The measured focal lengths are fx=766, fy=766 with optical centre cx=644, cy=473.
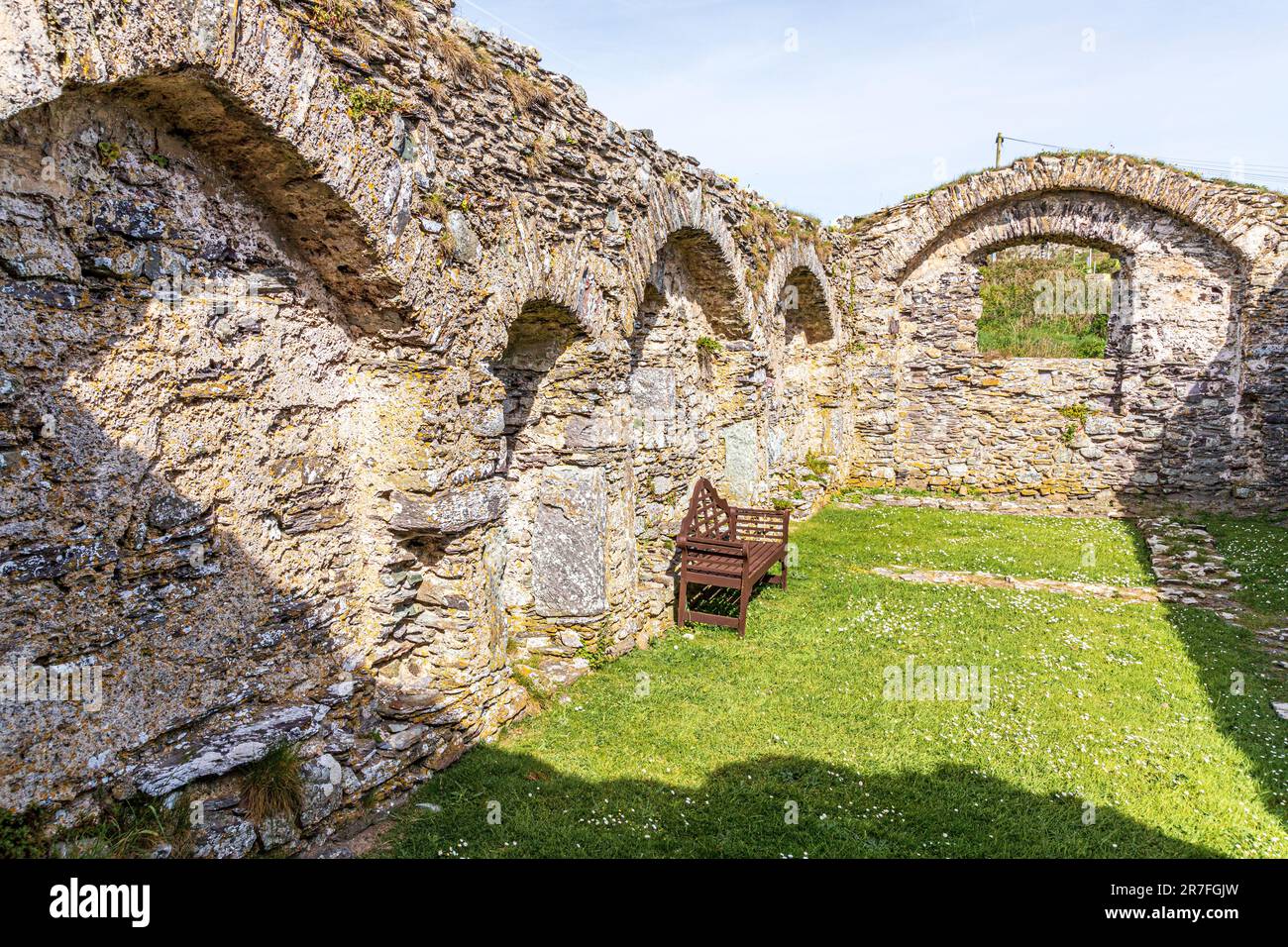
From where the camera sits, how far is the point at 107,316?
316 cm

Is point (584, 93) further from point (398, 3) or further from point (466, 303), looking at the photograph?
point (466, 303)

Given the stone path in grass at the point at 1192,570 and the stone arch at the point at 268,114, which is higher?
the stone arch at the point at 268,114

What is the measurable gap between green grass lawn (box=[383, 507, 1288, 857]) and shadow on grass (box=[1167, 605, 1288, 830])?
2cm

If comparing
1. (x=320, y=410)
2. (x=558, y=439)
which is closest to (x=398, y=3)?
(x=320, y=410)

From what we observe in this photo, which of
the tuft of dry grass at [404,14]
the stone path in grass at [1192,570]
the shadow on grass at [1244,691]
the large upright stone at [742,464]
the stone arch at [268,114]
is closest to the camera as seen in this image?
the stone arch at [268,114]

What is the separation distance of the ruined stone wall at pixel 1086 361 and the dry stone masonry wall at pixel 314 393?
6263mm

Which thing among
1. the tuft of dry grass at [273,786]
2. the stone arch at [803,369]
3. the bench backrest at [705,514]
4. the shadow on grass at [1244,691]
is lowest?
the shadow on grass at [1244,691]

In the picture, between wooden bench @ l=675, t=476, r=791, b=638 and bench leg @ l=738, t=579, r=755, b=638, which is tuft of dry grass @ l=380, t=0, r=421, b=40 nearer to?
wooden bench @ l=675, t=476, r=791, b=638

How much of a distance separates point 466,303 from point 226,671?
2.35m

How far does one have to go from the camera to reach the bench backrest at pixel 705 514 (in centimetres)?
724

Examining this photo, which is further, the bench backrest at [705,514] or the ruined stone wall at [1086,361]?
the ruined stone wall at [1086,361]

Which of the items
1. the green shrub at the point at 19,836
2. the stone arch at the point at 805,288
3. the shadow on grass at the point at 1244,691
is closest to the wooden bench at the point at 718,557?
the stone arch at the point at 805,288

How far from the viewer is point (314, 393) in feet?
13.6

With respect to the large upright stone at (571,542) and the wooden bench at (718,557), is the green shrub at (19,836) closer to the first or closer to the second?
the large upright stone at (571,542)
